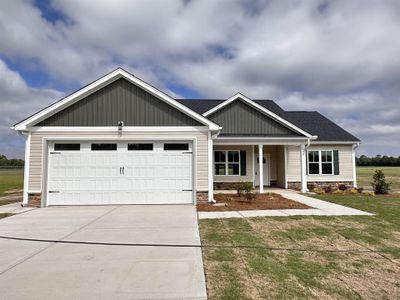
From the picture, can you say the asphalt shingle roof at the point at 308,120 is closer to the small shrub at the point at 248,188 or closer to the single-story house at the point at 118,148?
the single-story house at the point at 118,148

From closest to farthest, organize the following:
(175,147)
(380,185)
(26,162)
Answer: (26,162), (175,147), (380,185)

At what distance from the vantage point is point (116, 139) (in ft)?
39.4

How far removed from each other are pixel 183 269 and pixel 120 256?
138 centimetres

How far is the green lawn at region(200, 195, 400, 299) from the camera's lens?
401 cm

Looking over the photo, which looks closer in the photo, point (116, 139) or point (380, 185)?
point (116, 139)

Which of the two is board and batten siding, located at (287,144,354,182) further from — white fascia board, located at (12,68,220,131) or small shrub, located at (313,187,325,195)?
white fascia board, located at (12,68,220,131)

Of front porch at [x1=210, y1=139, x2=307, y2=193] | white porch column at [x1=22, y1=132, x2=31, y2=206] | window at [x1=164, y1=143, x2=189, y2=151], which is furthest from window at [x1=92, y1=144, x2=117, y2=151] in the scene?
front porch at [x1=210, y1=139, x2=307, y2=193]

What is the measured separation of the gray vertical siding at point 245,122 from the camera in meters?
17.0

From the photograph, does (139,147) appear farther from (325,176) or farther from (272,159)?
(325,176)

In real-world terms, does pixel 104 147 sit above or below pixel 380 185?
above

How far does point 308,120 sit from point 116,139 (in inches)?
566

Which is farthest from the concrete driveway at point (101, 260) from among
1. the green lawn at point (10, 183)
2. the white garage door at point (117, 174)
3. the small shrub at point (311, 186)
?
the green lawn at point (10, 183)

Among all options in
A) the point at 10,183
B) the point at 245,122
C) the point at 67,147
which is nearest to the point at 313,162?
the point at 245,122

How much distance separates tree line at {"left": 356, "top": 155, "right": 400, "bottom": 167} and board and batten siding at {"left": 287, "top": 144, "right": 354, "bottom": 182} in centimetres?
8475
